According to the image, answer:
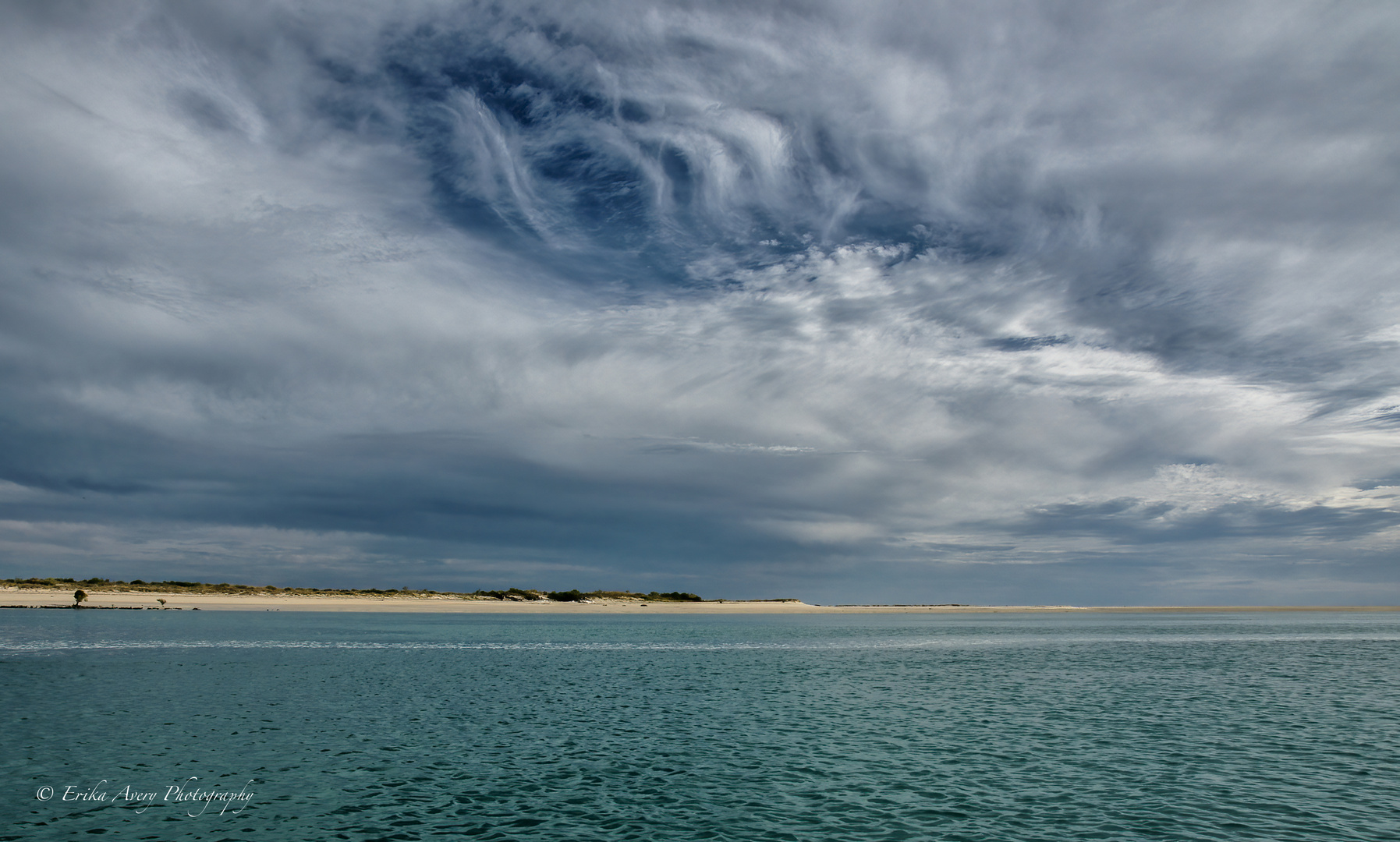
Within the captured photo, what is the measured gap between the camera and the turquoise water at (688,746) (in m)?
18.2

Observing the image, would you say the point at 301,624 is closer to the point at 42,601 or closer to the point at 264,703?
the point at 42,601

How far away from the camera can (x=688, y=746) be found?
2708 centimetres

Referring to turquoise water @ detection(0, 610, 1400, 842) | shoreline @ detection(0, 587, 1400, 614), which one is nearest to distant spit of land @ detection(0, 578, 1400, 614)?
shoreline @ detection(0, 587, 1400, 614)

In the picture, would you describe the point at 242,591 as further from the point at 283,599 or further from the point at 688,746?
the point at 688,746

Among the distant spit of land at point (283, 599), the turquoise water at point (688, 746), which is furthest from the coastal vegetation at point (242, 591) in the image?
the turquoise water at point (688, 746)

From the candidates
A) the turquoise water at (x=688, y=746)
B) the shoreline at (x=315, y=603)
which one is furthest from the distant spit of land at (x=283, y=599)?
the turquoise water at (x=688, y=746)

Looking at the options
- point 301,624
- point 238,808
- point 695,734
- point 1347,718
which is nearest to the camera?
point 238,808

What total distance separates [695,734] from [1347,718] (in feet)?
91.2

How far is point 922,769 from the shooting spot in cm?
2333

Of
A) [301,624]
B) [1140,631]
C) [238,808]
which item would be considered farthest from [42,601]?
[1140,631]

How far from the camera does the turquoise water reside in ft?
59.8

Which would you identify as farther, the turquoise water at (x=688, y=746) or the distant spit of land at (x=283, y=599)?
the distant spit of land at (x=283, y=599)

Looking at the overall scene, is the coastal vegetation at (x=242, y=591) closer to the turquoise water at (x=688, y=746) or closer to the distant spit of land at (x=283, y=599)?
the distant spit of land at (x=283, y=599)

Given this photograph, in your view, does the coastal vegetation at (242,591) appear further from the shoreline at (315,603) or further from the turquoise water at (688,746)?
the turquoise water at (688,746)
